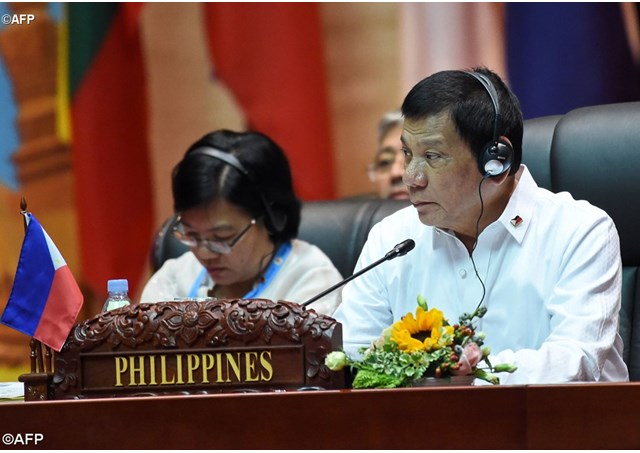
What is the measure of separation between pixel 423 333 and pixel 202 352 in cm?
37

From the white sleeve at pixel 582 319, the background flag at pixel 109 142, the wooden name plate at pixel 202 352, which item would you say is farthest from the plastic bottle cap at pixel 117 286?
the background flag at pixel 109 142

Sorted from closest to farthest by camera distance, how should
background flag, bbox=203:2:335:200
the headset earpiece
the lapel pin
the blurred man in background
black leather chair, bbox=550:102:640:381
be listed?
the headset earpiece, the lapel pin, black leather chair, bbox=550:102:640:381, the blurred man in background, background flag, bbox=203:2:335:200

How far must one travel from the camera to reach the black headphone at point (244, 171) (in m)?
3.02

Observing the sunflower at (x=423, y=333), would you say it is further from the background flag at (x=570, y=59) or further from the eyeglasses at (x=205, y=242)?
the background flag at (x=570, y=59)

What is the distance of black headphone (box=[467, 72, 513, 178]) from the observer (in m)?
2.20

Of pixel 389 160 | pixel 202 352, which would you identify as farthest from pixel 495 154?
pixel 389 160

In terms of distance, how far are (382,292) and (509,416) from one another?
0.98m

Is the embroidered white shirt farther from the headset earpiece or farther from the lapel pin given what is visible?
the headset earpiece

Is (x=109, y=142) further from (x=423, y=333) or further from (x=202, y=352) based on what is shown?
(x=423, y=333)

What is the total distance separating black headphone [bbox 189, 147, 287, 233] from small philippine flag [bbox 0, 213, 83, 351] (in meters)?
1.04

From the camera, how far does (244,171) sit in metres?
3.02

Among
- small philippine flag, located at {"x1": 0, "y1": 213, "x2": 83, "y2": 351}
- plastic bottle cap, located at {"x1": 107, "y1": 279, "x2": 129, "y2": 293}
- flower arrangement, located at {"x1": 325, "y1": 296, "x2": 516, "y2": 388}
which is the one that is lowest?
flower arrangement, located at {"x1": 325, "y1": 296, "x2": 516, "y2": 388}

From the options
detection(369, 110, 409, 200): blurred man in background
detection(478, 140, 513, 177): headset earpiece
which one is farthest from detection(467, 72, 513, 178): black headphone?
detection(369, 110, 409, 200): blurred man in background

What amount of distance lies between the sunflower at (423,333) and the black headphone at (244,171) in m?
1.32
